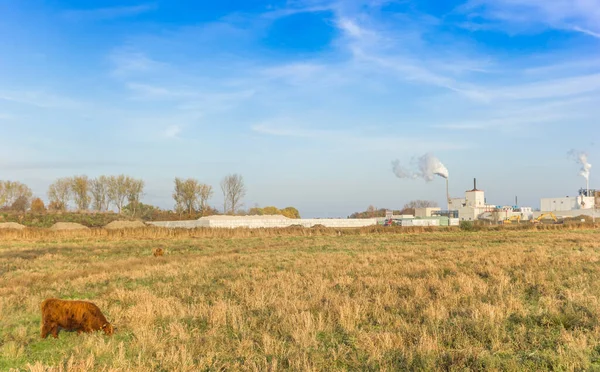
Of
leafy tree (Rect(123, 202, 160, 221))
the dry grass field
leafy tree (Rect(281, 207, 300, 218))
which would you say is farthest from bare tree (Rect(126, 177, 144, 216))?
the dry grass field

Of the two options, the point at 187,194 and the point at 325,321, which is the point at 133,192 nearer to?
the point at 187,194

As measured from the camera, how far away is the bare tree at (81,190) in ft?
394

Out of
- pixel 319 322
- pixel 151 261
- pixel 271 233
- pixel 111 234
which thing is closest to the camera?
pixel 319 322

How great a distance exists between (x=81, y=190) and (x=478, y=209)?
101689mm

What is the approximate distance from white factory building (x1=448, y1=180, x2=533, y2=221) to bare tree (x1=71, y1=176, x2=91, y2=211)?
9535 cm

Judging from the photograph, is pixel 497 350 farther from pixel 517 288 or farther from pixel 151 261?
pixel 151 261

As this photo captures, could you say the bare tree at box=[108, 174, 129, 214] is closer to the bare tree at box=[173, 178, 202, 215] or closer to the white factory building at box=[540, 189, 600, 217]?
the bare tree at box=[173, 178, 202, 215]

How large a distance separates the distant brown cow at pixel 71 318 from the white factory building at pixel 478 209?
104320 millimetres

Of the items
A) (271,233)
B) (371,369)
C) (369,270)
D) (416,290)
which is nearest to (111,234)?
(271,233)

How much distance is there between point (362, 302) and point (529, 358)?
4994mm

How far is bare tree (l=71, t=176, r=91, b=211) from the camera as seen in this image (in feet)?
394

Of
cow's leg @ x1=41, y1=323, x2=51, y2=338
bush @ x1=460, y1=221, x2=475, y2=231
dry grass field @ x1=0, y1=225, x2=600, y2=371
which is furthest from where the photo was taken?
bush @ x1=460, y1=221, x2=475, y2=231

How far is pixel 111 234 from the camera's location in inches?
2089

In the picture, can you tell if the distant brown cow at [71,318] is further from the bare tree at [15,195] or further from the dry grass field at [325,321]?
the bare tree at [15,195]
